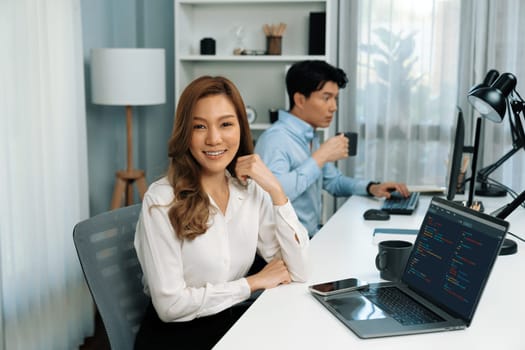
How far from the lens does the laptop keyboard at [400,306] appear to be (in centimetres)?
157

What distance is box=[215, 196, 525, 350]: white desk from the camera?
4.75 ft

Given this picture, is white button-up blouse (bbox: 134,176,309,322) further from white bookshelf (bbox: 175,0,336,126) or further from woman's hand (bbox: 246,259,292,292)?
white bookshelf (bbox: 175,0,336,126)

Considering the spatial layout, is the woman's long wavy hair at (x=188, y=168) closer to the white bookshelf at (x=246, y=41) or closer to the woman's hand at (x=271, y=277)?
the woman's hand at (x=271, y=277)

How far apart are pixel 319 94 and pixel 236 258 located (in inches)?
50.7

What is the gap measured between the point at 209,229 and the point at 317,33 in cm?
226

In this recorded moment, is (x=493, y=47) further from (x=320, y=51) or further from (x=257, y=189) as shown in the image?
(x=257, y=189)

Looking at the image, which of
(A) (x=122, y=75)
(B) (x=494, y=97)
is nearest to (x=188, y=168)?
(B) (x=494, y=97)

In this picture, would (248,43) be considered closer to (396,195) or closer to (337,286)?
(396,195)

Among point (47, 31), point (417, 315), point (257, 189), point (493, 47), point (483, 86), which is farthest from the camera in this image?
point (493, 47)

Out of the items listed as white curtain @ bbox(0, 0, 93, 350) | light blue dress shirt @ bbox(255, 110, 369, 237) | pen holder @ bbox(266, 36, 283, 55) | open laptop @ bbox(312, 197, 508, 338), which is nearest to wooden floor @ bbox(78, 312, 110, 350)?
white curtain @ bbox(0, 0, 93, 350)

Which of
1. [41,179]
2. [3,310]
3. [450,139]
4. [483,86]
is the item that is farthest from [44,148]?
[450,139]

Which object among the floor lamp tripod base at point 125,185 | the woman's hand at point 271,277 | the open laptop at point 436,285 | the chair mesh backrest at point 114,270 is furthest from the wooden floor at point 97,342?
the open laptop at point 436,285

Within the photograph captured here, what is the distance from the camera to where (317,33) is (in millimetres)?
3854

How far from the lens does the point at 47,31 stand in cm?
295
